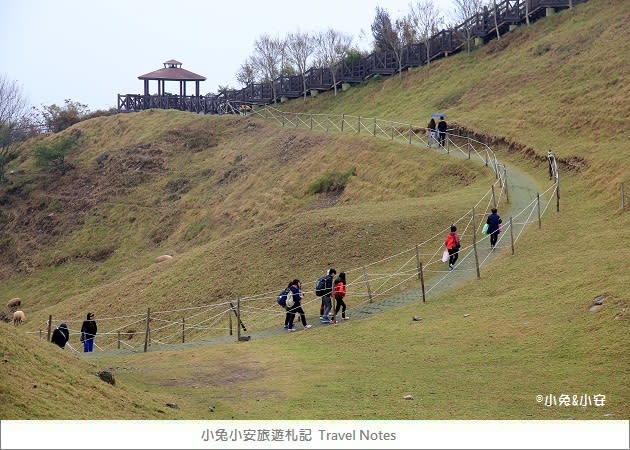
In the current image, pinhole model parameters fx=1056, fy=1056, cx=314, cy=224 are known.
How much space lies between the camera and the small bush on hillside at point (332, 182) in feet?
161

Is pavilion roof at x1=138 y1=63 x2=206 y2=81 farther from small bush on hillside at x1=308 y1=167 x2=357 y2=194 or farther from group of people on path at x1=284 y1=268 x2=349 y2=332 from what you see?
group of people on path at x1=284 y1=268 x2=349 y2=332

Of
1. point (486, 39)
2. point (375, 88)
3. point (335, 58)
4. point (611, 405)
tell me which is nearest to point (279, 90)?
point (335, 58)

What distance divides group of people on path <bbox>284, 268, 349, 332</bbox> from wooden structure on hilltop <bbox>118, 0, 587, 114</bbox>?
37.9 m

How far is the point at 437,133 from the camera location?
47.2 meters

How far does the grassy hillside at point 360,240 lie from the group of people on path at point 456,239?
1140 mm

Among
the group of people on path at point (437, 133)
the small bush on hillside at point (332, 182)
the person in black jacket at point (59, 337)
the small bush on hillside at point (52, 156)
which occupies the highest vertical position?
the small bush on hillside at point (52, 156)

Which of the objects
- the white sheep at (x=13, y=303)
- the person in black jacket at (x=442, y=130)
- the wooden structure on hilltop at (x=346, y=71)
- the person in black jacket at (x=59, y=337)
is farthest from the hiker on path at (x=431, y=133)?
the person in black jacket at (x=59, y=337)

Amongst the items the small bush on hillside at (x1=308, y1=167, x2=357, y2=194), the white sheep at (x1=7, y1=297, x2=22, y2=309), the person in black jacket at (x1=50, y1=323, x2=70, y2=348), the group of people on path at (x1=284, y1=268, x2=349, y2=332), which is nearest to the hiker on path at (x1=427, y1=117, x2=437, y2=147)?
the small bush on hillside at (x1=308, y1=167, x2=357, y2=194)

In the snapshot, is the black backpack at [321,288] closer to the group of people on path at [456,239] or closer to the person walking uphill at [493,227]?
the group of people on path at [456,239]

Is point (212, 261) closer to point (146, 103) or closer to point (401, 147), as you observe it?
point (401, 147)

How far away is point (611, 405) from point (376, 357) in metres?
6.47

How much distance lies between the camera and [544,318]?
72.8 ft

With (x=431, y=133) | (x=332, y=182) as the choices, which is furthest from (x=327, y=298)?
(x=332, y=182)

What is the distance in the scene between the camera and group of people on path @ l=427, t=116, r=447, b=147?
46969 millimetres
